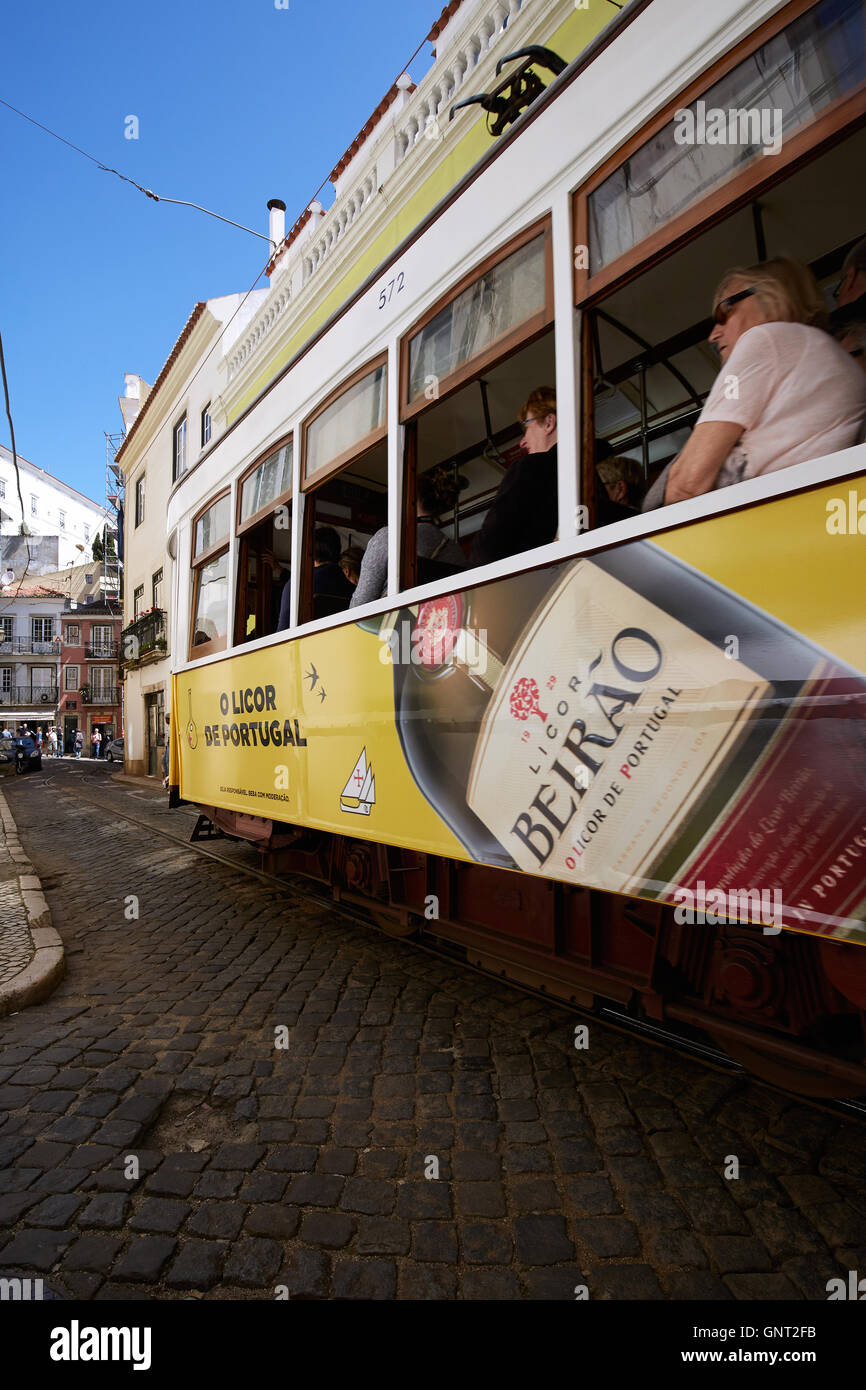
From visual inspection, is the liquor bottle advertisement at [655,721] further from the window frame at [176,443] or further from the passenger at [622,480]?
the window frame at [176,443]

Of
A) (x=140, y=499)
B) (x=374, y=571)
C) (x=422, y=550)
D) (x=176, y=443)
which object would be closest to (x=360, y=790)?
(x=374, y=571)

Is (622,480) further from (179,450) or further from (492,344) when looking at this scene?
(179,450)

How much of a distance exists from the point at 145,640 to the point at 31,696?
1507 inches

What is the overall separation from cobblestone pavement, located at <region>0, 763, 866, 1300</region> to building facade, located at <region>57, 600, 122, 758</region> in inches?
2019

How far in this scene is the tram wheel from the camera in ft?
6.00

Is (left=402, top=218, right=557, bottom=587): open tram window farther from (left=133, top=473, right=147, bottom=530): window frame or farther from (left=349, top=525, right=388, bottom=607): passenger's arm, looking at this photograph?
(left=133, top=473, right=147, bottom=530): window frame

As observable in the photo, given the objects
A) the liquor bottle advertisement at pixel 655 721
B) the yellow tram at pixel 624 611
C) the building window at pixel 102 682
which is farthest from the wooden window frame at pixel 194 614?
the building window at pixel 102 682

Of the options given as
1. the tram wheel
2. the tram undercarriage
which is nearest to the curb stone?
the tram undercarriage

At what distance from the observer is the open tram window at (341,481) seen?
3.23m

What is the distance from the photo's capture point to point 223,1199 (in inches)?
77.0

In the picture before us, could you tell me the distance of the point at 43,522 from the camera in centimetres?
5709
